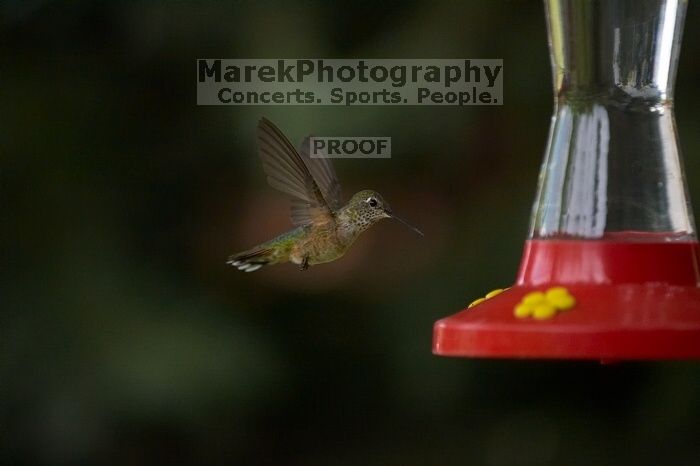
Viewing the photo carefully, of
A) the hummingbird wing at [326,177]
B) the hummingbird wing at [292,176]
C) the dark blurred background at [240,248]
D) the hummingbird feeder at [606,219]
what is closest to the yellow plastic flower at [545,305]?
the hummingbird feeder at [606,219]

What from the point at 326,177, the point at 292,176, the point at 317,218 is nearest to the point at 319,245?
the point at 317,218

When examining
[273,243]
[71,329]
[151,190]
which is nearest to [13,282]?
[71,329]

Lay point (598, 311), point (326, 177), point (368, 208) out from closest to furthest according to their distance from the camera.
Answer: point (598, 311) → point (368, 208) → point (326, 177)

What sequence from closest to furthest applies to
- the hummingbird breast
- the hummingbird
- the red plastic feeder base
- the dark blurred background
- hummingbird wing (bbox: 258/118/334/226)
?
the red plastic feeder base
hummingbird wing (bbox: 258/118/334/226)
the hummingbird
the hummingbird breast
the dark blurred background

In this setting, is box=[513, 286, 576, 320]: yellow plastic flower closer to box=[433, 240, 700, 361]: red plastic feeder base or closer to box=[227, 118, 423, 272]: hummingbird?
box=[433, 240, 700, 361]: red plastic feeder base

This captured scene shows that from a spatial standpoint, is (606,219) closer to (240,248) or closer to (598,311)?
(598,311)

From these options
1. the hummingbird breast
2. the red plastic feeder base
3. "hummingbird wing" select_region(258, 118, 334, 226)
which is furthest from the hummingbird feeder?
the hummingbird breast
